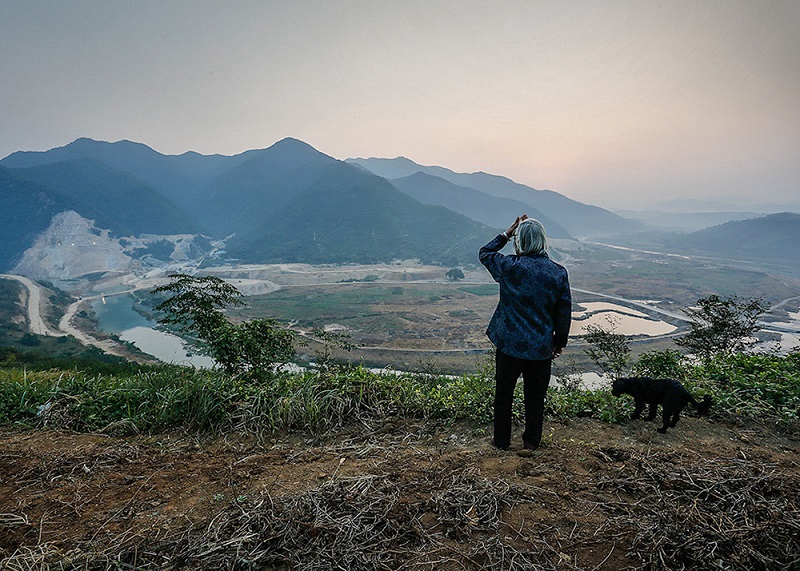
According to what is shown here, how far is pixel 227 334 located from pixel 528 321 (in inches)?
149

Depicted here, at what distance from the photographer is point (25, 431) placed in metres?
3.52

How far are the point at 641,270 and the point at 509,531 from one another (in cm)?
8796

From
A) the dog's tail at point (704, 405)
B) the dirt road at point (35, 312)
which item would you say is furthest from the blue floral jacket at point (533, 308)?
the dirt road at point (35, 312)

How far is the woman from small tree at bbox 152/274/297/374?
10.5ft

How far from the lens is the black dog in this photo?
10.9 ft

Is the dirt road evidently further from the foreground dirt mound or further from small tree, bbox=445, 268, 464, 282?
small tree, bbox=445, 268, 464, 282

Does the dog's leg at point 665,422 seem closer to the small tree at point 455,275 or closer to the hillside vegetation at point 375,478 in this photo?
the hillside vegetation at point 375,478

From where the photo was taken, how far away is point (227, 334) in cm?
486

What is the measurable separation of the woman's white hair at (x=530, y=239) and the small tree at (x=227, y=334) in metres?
3.52

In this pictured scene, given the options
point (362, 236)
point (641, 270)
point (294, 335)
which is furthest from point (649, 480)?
point (362, 236)

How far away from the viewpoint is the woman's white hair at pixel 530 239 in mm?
2861

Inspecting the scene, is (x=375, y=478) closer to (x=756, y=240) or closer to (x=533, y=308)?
(x=533, y=308)

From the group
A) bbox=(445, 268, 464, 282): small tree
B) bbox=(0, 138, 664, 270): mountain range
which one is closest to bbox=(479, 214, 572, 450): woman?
bbox=(445, 268, 464, 282): small tree

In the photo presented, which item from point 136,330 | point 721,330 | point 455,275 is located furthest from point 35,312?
point 455,275
